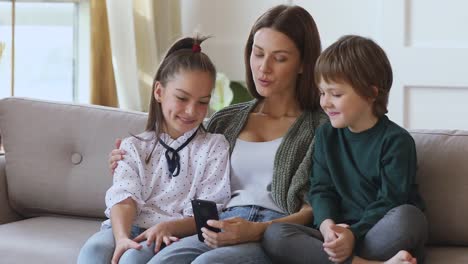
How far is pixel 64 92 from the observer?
12.2ft

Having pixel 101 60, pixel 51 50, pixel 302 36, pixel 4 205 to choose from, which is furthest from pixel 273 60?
pixel 51 50

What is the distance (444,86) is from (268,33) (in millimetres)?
1625

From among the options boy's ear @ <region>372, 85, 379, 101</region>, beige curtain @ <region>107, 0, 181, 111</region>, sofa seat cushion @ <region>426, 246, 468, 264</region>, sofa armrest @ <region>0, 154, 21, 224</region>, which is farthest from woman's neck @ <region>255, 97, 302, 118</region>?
beige curtain @ <region>107, 0, 181, 111</region>

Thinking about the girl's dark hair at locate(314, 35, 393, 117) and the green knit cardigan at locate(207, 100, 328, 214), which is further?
the green knit cardigan at locate(207, 100, 328, 214)

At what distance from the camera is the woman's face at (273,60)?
7.05 ft

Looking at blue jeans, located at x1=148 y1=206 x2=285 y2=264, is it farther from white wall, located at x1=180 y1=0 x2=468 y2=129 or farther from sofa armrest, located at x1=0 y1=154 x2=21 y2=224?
white wall, located at x1=180 y1=0 x2=468 y2=129

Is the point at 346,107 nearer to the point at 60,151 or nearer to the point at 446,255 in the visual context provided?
the point at 446,255

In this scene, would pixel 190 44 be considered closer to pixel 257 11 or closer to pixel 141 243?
pixel 141 243

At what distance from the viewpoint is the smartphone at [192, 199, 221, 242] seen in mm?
1907

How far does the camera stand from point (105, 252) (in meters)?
1.98

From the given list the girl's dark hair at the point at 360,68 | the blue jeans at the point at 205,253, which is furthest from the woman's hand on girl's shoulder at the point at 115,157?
the girl's dark hair at the point at 360,68

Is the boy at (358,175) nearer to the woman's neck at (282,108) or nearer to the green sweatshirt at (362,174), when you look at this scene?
the green sweatshirt at (362,174)

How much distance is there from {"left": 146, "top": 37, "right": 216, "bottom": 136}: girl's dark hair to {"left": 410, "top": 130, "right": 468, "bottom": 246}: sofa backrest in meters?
0.59

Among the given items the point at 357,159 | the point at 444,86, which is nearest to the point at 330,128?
the point at 357,159
